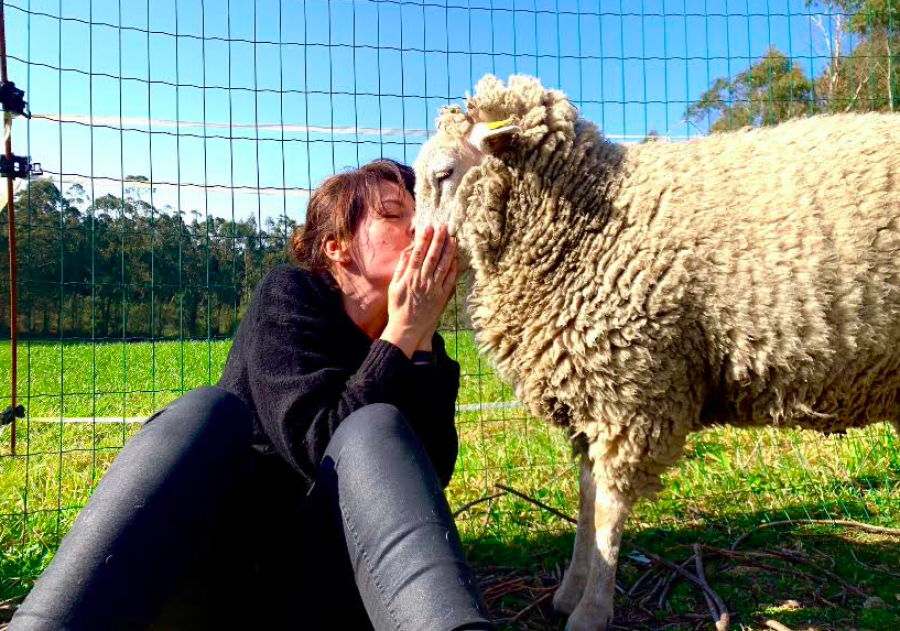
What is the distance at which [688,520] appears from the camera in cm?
284

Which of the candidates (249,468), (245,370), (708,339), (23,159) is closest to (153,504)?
(249,468)

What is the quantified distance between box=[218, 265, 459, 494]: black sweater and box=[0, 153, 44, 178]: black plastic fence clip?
1557 mm

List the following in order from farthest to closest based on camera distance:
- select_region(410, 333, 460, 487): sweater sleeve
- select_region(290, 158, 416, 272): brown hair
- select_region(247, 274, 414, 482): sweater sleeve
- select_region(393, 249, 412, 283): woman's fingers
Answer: select_region(290, 158, 416, 272): brown hair → select_region(393, 249, 412, 283): woman's fingers → select_region(410, 333, 460, 487): sweater sleeve → select_region(247, 274, 414, 482): sweater sleeve

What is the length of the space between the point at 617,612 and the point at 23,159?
2918mm

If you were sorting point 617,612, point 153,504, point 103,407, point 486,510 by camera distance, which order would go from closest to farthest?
point 153,504
point 617,612
point 486,510
point 103,407

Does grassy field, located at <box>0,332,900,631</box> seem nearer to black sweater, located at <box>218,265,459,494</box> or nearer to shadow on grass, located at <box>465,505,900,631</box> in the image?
shadow on grass, located at <box>465,505,900,631</box>

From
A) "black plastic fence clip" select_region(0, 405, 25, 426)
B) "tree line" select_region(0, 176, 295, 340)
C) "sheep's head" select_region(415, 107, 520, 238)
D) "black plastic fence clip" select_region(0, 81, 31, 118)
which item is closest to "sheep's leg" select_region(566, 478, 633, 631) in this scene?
"sheep's head" select_region(415, 107, 520, 238)

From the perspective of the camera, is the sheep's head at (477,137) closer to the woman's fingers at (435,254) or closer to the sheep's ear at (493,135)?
the sheep's ear at (493,135)

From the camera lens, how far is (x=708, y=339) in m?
1.91

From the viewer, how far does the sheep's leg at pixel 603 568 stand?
196cm

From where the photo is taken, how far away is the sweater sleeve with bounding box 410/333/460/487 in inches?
65.7

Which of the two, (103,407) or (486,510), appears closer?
(486,510)

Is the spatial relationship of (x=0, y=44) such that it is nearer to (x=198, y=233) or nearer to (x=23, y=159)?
(x=23, y=159)

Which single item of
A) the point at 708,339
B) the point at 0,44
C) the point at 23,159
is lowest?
the point at 708,339
